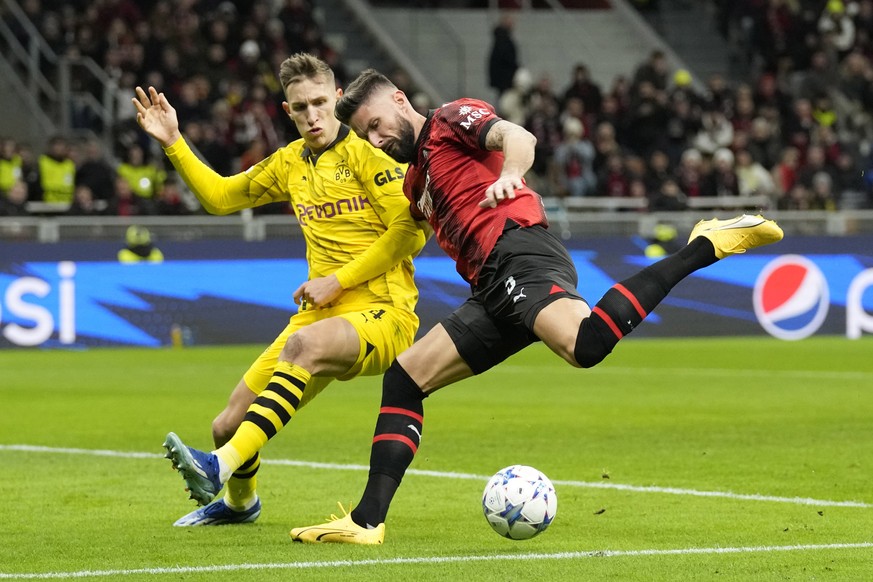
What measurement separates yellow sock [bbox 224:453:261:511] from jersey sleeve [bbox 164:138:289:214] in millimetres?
1264

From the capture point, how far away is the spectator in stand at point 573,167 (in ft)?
80.9

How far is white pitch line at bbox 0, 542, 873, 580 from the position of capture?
5.73 meters

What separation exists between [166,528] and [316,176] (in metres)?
1.79

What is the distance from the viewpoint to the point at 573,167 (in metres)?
24.8

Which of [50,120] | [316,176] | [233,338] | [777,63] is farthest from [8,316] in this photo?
[777,63]

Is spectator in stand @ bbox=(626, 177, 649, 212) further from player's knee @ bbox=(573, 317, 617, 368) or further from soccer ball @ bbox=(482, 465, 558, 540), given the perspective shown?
player's knee @ bbox=(573, 317, 617, 368)

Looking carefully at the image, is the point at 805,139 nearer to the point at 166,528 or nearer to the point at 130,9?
the point at 130,9

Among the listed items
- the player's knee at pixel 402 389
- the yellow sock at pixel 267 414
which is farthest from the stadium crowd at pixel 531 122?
the player's knee at pixel 402 389

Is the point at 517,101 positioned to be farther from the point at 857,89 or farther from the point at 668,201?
the point at 857,89

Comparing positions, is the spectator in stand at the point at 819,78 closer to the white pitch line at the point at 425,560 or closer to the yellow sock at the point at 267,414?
the yellow sock at the point at 267,414

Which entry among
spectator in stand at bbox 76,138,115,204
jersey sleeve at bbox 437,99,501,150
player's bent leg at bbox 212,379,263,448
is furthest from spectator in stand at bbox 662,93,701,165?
jersey sleeve at bbox 437,99,501,150

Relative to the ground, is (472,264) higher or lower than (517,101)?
higher

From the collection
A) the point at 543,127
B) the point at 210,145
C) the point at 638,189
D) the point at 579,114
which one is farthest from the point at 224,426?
the point at 579,114

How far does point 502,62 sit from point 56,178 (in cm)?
853
